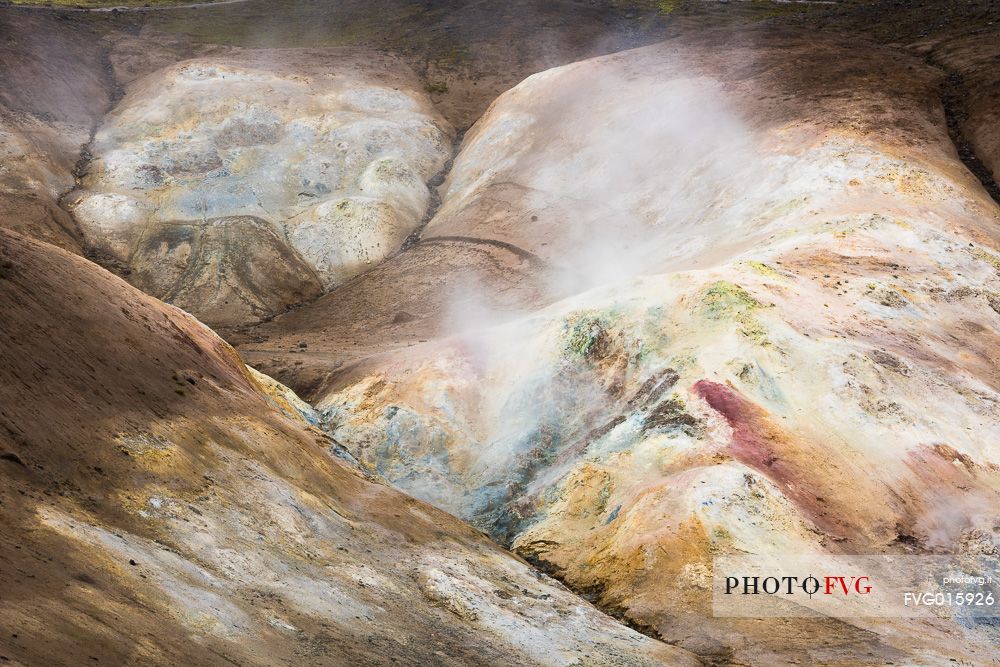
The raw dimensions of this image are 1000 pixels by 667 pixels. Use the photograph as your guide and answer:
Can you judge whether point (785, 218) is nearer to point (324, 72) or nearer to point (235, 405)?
point (235, 405)

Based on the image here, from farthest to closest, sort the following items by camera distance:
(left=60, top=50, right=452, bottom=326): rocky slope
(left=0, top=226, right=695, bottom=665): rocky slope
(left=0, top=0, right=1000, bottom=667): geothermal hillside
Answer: (left=60, top=50, right=452, bottom=326): rocky slope → (left=0, top=0, right=1000, bottom=667): geothermal hillside → (left=0, top=226, right=695, bottom=665): rocky slope

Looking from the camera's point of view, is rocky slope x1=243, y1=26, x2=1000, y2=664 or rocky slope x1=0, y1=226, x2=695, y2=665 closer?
rocky slope x1=0, y1=226, x2=695, y2=665

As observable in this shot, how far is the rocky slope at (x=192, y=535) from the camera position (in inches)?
496

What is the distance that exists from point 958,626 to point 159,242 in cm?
3792

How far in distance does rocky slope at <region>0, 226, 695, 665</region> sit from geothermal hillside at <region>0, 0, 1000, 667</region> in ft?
0.26

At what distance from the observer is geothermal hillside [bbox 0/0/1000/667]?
15656mm

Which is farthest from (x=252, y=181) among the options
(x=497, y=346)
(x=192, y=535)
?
(x=192, y=535)

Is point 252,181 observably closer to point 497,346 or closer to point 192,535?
point 497,346

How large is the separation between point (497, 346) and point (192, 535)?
14143mm

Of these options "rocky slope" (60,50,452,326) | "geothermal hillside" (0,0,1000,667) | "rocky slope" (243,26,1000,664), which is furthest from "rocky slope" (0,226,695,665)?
"rocky slope" (60,50,452,326)

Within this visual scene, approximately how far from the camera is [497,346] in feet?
93.9

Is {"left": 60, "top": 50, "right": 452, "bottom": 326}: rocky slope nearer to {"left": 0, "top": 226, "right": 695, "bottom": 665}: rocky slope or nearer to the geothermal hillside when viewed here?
the geothermal hillside

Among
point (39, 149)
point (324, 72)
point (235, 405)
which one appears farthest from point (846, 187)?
point (39, 149)

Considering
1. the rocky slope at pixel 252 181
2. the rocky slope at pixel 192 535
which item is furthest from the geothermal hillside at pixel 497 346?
the rocky slope at pixel 252 181
